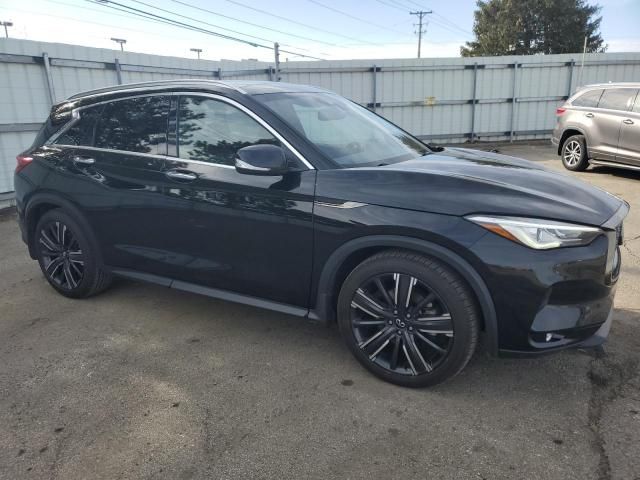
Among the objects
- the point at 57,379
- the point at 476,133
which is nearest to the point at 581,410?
the point at 57,379

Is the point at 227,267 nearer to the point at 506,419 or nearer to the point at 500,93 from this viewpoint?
the point at 506,419

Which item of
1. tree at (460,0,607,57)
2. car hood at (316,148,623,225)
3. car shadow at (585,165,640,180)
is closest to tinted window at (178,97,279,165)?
car hood at (316,148,623,225)

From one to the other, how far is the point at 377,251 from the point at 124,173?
198 cm

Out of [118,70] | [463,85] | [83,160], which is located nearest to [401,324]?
[83,160]

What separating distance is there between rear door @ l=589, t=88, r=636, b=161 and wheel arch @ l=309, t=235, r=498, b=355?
7758mm

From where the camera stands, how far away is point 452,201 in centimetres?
261

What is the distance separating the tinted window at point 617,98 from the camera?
862 centimetres

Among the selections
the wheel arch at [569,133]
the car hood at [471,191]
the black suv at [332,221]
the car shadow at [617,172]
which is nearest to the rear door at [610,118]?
the wheel arch at [569,133]

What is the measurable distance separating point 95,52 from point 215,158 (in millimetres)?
6447

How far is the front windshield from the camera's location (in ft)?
10.4

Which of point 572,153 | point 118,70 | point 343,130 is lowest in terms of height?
point 572,153

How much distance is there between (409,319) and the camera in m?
2.76

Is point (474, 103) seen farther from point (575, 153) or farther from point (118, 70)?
point (118, 70)

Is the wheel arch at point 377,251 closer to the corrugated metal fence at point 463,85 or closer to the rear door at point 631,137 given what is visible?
the rear door at point 631,137
